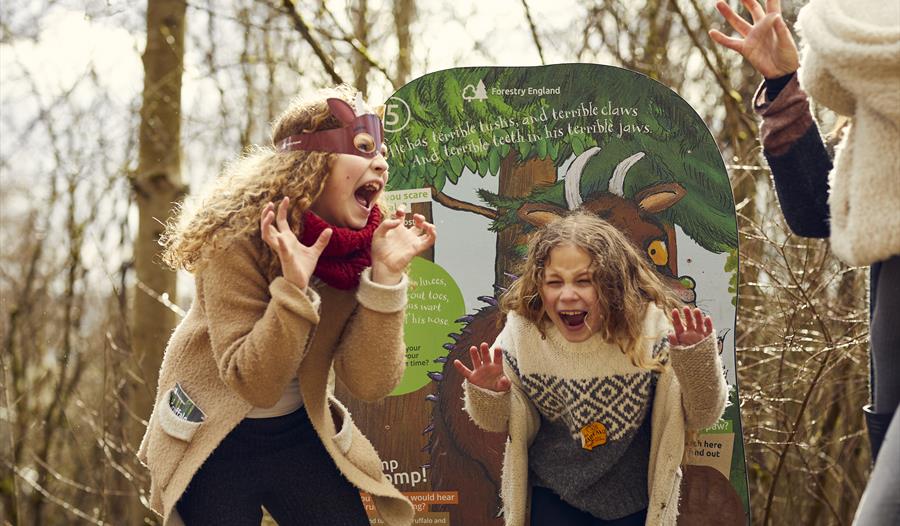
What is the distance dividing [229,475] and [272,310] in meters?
0.45

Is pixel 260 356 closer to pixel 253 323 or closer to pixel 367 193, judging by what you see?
pixel 253 323

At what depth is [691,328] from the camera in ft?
9.55

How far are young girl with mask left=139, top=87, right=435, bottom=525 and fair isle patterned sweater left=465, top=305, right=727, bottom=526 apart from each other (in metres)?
0.47

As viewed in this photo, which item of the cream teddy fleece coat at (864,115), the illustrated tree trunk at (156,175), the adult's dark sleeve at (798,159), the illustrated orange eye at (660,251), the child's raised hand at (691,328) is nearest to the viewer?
the cream teddy fleece coat at (864,115)

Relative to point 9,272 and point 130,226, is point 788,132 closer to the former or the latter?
point 130,226

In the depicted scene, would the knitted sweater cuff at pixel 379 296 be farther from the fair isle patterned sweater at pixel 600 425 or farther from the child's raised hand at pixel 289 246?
the fair isle patterned sweater at pixel 600 425

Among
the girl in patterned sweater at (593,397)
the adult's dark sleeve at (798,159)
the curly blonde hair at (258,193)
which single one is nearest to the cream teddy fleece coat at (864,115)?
the adult's dark sleeve at (798,159)

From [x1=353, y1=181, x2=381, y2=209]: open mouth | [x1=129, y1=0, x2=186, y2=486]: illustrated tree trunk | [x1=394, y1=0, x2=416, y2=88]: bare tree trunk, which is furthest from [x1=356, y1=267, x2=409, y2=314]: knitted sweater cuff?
[x1=394, y1=0, x2=416, y2=88]: bare tree trunk

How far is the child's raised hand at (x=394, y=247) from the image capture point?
269 centimetres

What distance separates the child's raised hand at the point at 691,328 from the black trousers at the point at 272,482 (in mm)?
945

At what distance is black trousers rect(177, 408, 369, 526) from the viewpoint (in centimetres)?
265

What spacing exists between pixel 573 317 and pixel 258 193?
3.03 feet

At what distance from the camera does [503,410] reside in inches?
122

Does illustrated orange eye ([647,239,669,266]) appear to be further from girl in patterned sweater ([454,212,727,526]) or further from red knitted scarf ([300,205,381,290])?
red knitted scarf ([300,205,381,290])
